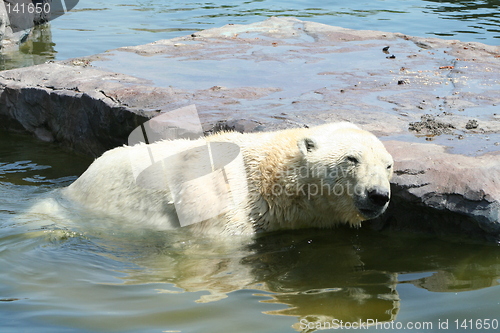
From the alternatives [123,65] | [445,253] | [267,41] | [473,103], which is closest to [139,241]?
[445,253]

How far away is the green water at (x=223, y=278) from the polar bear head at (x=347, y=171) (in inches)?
14.2

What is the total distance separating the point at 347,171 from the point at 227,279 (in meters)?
1.21

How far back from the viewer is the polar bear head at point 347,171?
4234mm

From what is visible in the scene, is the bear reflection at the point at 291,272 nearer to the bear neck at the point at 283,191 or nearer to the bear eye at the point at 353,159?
the bear neck at the point at 283,191

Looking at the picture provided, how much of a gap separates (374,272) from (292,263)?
0.60 m

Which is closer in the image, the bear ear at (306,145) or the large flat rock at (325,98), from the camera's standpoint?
the bear ear at (306,145)

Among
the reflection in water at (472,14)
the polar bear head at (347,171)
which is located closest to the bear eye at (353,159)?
the polar bear head at (347,171)

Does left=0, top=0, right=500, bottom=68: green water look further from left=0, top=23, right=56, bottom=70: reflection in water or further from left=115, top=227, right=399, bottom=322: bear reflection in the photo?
left=115, top=227, right=399, bottom=322: bear reflection

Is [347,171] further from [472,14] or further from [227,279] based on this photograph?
[472,14]

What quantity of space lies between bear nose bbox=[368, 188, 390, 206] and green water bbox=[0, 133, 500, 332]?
18.6 inches

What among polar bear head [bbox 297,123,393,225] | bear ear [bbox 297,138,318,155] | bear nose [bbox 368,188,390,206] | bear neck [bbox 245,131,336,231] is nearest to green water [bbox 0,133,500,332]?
bear neck [bbox 245,131,336,231]

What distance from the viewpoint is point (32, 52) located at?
12.8 metres

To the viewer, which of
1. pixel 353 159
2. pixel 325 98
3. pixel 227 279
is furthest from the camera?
pixel 325 98

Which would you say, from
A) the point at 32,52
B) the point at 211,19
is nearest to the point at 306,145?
the point at 32,52
